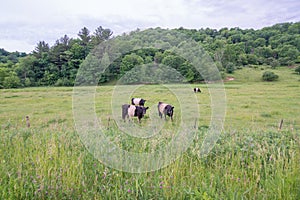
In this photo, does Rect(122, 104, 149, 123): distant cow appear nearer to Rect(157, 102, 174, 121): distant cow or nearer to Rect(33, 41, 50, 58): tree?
Rect(157, 102, 174, 121): distant cow

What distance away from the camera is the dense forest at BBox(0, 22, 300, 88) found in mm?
7533

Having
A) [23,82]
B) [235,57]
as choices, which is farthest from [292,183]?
[235,57]

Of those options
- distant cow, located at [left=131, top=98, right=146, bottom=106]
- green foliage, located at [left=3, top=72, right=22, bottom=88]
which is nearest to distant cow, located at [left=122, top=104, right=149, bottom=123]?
distant cow, located at [left=131, top=98, right=146, bottom=106]

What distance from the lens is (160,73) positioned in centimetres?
1034

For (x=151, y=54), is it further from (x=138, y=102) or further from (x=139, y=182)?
(x=138, y=102)

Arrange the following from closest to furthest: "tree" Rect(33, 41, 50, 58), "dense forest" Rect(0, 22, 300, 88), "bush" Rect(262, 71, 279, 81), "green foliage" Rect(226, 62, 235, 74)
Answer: "dense forest" Rect(0, 22, 300, 88) < "bush" Rect(262, 71, 279, 81) < "green foliage" Rect(226, 62, 235, 74) < "tree" Rect(33, 41, 50, 58)

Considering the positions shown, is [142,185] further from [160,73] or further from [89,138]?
[160,73]

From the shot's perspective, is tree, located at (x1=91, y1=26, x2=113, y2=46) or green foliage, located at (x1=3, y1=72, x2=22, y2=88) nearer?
tree, located at (x1=91, y1=26, x2=113, y2=46)

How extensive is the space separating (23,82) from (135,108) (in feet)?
159

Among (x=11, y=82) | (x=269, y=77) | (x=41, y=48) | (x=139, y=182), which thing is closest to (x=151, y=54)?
(x=139, y=182)

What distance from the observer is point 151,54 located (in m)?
7.45

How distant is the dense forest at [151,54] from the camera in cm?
753

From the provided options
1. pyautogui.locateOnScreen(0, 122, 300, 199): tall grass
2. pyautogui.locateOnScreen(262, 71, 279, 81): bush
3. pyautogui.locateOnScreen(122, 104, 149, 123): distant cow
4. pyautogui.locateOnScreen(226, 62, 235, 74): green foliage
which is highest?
pyautogui.locateOnScreen(226, 62, 235, 74): green foliage

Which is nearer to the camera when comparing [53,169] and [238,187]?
[238,187]
